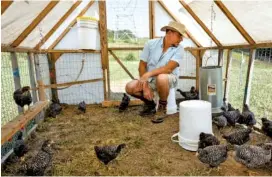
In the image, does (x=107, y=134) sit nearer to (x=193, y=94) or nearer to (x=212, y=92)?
(x=212, y=92)

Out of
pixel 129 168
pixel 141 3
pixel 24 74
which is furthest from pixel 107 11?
pixel 129 168

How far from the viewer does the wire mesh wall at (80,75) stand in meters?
6.01

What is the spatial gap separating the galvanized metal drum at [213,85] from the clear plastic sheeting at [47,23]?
9.48ft

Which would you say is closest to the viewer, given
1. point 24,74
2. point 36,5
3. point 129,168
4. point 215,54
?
point 129,168

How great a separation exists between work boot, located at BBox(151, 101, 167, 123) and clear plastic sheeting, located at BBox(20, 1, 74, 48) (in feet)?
8.64


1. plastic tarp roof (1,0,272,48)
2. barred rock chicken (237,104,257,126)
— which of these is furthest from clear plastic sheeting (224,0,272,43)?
barred rock chicken (237,104,257,126)

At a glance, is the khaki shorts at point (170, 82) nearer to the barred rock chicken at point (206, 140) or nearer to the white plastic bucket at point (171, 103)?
the white plastic bucket at point (171, 103)

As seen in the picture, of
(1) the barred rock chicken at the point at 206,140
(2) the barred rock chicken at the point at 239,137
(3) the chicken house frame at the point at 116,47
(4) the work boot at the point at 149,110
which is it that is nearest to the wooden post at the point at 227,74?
(3) the chicken house frame at the point at 116,47

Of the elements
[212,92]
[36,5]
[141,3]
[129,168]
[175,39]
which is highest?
[141,3]

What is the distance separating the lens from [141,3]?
578cm

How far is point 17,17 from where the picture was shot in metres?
3.39

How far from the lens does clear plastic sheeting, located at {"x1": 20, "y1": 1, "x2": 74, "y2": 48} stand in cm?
449

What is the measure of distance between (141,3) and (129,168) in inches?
169

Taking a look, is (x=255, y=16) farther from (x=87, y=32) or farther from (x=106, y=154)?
(x=87, y=32)
